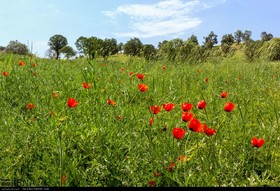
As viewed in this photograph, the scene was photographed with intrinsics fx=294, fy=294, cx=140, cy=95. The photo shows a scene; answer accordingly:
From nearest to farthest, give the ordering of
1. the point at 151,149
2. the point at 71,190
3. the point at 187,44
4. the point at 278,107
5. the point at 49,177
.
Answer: the point at 71,190, the point at 49,177, the point at 151,149, the point at 278,107, the point at 187,44

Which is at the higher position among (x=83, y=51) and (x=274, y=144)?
(x=83, y=51)

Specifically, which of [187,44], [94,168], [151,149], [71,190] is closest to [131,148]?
[151,149]

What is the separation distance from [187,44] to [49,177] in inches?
314

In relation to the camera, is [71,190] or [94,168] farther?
[94,168]

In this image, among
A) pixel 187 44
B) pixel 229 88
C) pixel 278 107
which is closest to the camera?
pixel 278 107

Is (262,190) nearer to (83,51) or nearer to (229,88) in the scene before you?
(83,51)

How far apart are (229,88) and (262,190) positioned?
338 cm

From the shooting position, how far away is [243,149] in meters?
2.25

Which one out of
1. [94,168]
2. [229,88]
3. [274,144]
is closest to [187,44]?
[229,88]

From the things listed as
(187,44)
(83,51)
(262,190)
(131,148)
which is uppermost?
(187,44)

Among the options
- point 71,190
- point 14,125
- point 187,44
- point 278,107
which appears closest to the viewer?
point 71,190

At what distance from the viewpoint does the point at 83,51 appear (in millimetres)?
3561

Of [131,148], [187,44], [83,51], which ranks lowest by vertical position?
[131,148]

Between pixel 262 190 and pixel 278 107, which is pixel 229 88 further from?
pixel 262 190
